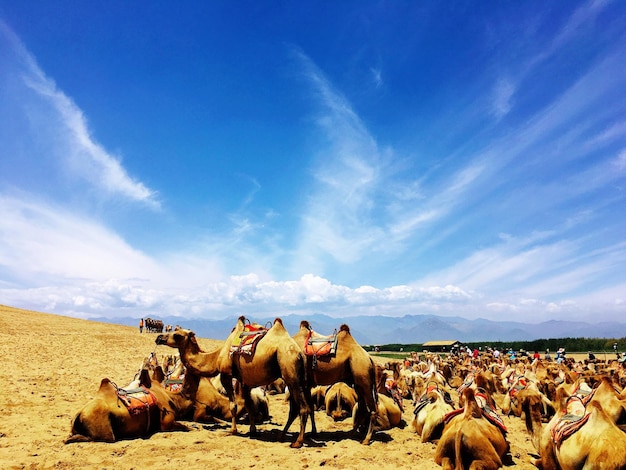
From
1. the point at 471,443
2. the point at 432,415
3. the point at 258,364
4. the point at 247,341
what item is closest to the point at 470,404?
the point at 471,443

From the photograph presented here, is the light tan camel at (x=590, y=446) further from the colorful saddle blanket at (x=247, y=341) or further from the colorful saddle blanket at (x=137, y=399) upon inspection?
the colorful saddle blanket at (x=137, y=399)

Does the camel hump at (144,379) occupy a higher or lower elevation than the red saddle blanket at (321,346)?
lower

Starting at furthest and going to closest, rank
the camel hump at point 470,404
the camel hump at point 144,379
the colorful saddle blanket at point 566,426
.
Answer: the camel hump at point 144,379 → the camel hump at point 470,404 → the colorful saddle blanket at point 566,426

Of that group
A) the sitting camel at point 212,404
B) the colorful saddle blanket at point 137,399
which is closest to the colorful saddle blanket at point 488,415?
the sitting camel at point 212,404

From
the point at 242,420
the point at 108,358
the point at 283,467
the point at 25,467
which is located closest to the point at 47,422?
the point at 25,467

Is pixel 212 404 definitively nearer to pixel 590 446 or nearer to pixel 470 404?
pixel 470 404

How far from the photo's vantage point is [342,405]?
44.2ft

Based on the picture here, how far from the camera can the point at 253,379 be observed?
10406 mm

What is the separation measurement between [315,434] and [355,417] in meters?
1.32

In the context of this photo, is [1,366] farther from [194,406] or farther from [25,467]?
[25,467]

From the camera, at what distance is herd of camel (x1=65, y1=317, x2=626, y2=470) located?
22.5 feet

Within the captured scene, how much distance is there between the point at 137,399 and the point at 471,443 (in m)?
7.33

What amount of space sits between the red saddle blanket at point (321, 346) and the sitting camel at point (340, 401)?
3.75 metres

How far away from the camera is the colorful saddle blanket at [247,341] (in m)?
10.4
